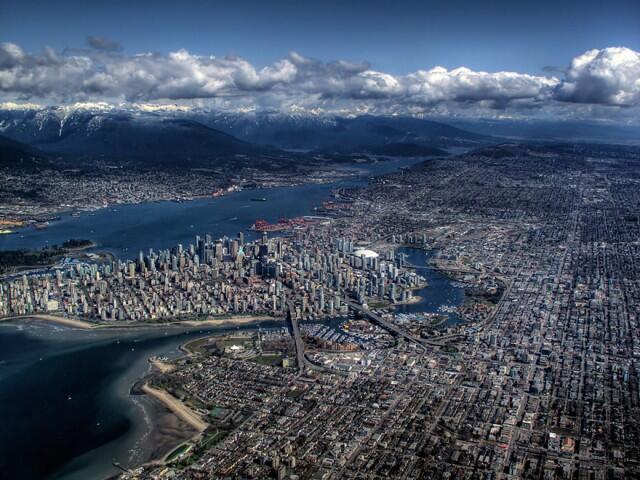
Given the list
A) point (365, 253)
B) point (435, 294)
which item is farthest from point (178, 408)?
point (365, 253)

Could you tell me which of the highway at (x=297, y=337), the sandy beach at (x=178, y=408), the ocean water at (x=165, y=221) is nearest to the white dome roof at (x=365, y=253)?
the highway at (x=297, y=337)

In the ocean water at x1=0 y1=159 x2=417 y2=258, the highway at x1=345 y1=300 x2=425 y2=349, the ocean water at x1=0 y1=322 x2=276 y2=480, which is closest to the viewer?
the ocean water at x1=0 y1=322 x2=276 y2=480

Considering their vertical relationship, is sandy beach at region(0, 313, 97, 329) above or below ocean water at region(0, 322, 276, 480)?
above

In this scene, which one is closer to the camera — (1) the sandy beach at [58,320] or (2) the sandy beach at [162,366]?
(2) the sandy beach at [162,366]

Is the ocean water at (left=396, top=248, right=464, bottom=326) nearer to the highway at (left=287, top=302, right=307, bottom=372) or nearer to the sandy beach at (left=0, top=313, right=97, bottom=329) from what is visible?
the highway at (left=287, top=302, right=307, bottom=372)

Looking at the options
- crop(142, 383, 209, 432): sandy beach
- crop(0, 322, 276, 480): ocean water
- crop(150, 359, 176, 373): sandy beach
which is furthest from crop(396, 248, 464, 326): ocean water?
crop(142, 383, 209, 432): sandy beach

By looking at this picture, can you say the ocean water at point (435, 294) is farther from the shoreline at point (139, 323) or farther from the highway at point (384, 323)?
the shoreline at point (139, 323)

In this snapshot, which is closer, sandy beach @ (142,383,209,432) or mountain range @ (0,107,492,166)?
sandy beach @ (142,383,209,432)

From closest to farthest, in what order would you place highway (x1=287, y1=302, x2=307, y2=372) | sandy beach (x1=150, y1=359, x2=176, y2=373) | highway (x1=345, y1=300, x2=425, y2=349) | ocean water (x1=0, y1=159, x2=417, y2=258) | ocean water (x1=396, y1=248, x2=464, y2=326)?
sandy beach (x1=150, y1=359, x2=176, y2=373), highway (x1=287, y1=302, x2=307, y2=372), highway (x1=345, y1=300, x2=425, y2=349), ocean water (x1=396, y1=248, x2=464, y2=326), ocean water (x1=0, y1=159, x2=417, y2=258)

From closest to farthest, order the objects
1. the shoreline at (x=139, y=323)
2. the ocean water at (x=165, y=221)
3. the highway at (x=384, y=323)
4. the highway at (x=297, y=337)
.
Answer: the highway at (x=297, y=337)
the highway at (x=384, y=323)
the shoreline at (x=139, y=323)
the ocean water at (x=165, y=221)

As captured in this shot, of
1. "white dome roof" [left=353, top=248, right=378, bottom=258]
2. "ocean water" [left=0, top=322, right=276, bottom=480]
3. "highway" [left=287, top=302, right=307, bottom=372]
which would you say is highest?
"white dome roof" [left=353, top=248, right=378, bottom=258]
